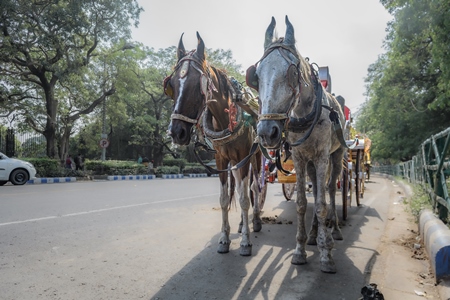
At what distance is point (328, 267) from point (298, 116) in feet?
5.26

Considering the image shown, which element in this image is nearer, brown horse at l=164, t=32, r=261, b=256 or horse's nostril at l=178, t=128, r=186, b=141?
horse's nostril at l=178, t=128, r=186, b=141

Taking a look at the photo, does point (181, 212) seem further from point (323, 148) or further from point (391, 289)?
point (391, 289)

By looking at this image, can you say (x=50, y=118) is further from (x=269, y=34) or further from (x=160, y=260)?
(x=269, y=34)

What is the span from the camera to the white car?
14.0 m

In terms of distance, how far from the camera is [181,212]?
6844mm

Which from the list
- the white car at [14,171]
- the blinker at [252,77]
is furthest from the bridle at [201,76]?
the white car at [14,171]

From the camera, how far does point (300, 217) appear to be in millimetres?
3744

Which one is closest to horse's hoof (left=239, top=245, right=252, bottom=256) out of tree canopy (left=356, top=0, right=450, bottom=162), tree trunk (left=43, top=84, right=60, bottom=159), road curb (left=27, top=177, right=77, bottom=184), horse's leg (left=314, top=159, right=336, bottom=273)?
horse's leg (left=314, top=159, right=336, bottom=273)

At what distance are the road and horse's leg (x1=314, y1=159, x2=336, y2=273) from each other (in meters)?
0.12

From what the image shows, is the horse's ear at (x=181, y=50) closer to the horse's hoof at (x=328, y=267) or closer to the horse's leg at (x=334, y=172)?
the horse's leg at (x=334, y=172)

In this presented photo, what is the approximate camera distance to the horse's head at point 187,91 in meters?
3.38

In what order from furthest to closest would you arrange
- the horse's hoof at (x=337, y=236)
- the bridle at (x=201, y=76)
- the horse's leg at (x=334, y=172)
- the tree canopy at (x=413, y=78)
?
the tree canopy at (x=413, y=78)
the horse's leg at (x=334, y=172)
the horse's hoof at (x=337, y=236)
the bridle at (x=201, y=76)

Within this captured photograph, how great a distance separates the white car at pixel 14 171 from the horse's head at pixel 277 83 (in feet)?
47.6

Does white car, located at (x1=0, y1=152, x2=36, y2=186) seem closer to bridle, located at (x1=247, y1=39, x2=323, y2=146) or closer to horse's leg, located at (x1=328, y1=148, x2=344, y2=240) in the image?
horse's leg, located at (x1=328, y1=148, x2=344, y2=240)
